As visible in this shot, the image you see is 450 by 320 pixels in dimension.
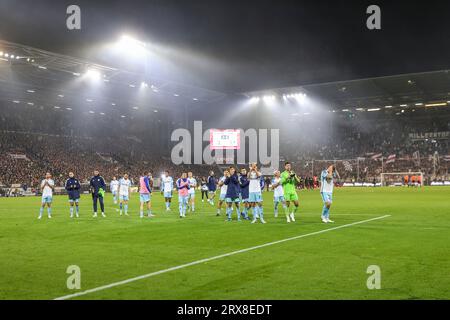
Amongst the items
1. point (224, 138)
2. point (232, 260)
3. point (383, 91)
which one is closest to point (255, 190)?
point (232, 260)

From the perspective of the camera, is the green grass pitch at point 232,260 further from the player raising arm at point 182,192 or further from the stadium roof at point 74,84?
the stadium roof at point 74,84

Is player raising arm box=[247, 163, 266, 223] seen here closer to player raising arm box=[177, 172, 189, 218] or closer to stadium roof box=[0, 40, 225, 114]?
player raising arm box=[177, 172, 189, 218]

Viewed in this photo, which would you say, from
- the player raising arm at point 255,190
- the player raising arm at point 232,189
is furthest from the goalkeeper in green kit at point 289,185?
the player raising arm at point 232,189

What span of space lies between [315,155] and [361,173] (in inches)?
360

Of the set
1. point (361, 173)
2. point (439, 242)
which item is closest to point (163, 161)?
point (361, 173)

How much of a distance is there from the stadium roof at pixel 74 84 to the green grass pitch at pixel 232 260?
3154cm

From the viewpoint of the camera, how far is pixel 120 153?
70938mm

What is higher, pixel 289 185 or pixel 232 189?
pixel 289 185

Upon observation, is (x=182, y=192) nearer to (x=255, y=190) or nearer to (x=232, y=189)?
(x=232, y=189)

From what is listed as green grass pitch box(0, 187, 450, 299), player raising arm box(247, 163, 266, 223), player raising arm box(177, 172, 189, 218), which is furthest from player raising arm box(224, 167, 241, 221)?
player raising arm box(177, 172, 189, 218)

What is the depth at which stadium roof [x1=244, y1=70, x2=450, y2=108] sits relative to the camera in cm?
→ 6166

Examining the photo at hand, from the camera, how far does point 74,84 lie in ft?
188

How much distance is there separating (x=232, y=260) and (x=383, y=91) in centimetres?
6230

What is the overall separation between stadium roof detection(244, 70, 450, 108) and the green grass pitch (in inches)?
1841
